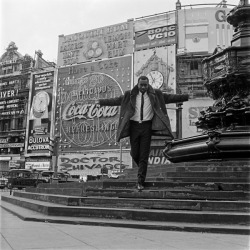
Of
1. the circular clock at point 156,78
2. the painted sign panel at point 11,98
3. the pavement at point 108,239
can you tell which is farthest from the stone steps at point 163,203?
the painted sign panel at point 11,98

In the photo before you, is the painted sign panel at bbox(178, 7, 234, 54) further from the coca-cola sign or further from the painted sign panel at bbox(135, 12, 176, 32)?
the coca-cola sign

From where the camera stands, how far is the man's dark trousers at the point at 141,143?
623cm

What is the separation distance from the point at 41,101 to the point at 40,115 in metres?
1.86

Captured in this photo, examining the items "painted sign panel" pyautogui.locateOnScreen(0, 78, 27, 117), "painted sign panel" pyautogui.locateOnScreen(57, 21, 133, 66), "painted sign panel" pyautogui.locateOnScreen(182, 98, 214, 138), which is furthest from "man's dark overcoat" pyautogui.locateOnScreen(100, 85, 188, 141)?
"painted sign panel" pyautogui.locateOnScreen(0, 78, 27, 117)

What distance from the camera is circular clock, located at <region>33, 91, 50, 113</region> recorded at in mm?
46094

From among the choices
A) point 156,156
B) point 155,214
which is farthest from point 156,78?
point 155,214

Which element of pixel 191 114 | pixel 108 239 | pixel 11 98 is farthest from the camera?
pixel 11 98

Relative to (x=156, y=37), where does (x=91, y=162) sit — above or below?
below

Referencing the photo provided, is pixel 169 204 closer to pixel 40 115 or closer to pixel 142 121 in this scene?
pixel 142 121

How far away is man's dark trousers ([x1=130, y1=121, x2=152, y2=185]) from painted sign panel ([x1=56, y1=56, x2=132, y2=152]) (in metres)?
34.2

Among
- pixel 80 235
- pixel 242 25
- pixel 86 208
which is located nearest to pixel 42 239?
pixel 80 235

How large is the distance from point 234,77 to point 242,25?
205cm

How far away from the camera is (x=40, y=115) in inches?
1816

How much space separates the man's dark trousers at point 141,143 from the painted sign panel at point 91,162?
32592mm
